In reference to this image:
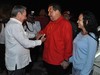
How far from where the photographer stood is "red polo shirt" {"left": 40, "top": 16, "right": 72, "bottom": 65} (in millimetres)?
4414

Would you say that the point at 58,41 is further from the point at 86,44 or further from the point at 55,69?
the point at 86,44

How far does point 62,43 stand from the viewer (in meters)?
4.48

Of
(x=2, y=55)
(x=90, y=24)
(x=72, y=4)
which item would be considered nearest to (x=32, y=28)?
(x=2, y=55)

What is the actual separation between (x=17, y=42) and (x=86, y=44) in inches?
51.1

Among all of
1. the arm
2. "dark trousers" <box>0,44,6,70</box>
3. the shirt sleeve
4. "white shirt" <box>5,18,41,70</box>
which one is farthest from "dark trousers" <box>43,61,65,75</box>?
"dark trousers" <box>0,44,6,70</box>

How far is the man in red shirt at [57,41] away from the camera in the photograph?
4.42 metres

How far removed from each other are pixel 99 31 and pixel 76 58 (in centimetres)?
62

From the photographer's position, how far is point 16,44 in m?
4.27

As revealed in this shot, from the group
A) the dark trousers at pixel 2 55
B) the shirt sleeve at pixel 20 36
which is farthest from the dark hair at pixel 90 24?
the dark trousers at pixel 2 55

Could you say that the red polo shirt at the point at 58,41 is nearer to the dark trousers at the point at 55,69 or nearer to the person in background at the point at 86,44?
the dark trousers at the point at 55,69

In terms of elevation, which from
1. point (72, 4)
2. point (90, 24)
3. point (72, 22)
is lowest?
point (72, 4)

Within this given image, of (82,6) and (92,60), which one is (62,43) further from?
(82,6)

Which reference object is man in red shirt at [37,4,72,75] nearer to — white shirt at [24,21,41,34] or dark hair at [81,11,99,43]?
dark hair at [81,11,99,43]

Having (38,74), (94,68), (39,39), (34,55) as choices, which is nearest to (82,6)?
Answer: (34,55)
